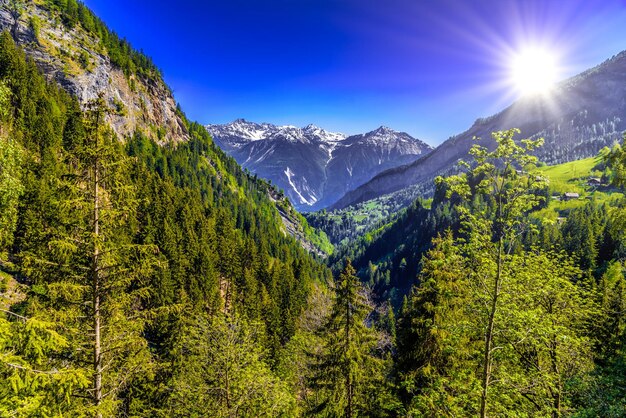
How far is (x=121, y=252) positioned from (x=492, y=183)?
15.4m

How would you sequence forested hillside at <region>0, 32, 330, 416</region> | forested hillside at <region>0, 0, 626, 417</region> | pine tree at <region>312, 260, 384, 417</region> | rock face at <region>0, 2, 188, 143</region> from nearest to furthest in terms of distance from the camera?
forested hillside at <region>0, 32, 330, 416</region> → forested hillside at <region>0, 0, 626, 417</region> → pine tree at <region>312, 260, 384, 417</region> → rock face at <region>0, 2, 188, 143</region>

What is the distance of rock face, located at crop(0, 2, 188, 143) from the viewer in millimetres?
112125

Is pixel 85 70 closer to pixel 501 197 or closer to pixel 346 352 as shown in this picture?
pixel 346 352

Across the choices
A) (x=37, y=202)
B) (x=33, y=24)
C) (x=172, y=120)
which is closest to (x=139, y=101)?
(x=172, y=120)

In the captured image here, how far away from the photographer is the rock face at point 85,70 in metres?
112

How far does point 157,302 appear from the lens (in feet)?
171

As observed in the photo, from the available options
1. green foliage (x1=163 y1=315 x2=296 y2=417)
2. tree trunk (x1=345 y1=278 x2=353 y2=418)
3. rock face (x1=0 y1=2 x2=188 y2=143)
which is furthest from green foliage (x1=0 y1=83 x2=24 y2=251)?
rock face (x1=0 y1=2 x2=188 y2=143)

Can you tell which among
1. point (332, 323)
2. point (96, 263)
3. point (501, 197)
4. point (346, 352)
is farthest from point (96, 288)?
point (346, 352)

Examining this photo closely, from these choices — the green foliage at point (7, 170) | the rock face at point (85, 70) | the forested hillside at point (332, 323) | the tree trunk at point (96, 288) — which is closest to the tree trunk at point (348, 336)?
the forested hillside at point (332, 323)

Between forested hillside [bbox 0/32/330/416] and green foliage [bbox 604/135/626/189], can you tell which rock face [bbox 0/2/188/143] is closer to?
forested hillside [bbox 0/32/330/416]

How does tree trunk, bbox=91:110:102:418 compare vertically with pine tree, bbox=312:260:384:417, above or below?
above

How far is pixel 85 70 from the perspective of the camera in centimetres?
12581

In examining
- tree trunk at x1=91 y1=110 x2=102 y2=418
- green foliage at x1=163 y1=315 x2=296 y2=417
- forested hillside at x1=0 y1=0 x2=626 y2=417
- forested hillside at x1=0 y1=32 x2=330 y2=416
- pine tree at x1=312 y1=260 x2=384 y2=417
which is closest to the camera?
forested hillside at x1=0 y1=32 x2=330 y2=416

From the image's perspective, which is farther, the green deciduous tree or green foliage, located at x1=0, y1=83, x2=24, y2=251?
the green deciduous tree
